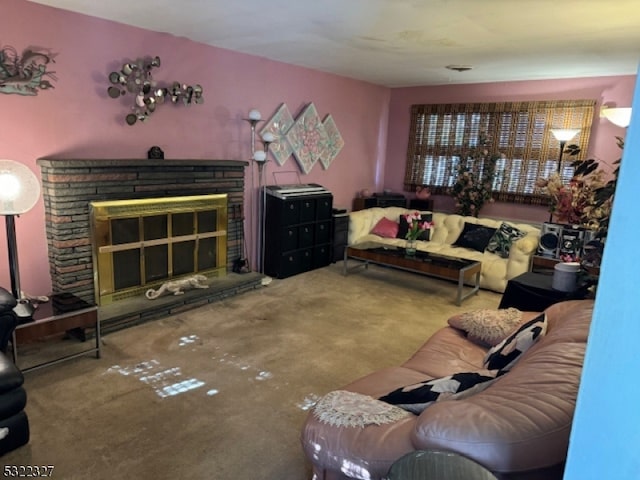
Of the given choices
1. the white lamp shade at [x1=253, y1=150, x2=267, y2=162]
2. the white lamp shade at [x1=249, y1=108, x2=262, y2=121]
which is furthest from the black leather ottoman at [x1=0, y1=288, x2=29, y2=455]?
the white lamp shade at [x1=249, y1=108, x2=262, y2=121]

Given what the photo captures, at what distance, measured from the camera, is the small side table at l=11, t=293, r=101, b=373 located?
2.70 metres

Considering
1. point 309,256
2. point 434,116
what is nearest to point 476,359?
point 309,256

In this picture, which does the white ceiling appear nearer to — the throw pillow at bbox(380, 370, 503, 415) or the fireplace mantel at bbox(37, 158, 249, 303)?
the fireplace mantel at bbox(37, 158, 249, 303)

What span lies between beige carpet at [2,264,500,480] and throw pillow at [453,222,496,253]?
954mm

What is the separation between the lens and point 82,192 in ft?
11.2

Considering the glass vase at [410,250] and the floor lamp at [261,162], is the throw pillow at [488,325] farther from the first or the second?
the floor lamp at [261,162]

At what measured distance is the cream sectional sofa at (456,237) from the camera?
188 inches

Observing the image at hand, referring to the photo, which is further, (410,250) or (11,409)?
(410,250)

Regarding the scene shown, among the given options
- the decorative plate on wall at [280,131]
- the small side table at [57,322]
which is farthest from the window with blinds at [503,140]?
the small side table at [57,322]

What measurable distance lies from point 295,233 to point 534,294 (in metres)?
2.68

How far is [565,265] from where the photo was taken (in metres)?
3.20

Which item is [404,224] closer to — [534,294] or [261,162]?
[261,162]

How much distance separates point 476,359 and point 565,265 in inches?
50.0

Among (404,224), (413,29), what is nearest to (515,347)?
(413,29)
